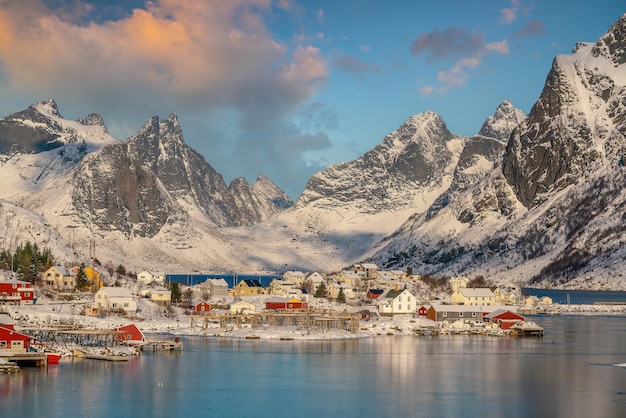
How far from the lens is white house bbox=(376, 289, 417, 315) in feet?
495

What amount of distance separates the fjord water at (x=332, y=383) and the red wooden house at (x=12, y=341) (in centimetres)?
412

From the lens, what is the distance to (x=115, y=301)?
421ft

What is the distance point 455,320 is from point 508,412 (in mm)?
76172

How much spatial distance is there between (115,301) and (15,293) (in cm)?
1340

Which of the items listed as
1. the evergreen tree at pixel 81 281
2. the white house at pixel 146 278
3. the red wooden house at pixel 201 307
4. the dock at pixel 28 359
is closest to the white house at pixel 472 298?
the red wooden house at pixel 201 307

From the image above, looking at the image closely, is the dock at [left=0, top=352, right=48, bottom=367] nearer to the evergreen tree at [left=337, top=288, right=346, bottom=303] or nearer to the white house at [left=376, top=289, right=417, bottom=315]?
the white house at [left=376, top=289, right=417, bottom=315]

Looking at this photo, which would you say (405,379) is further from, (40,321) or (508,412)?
(40,321)

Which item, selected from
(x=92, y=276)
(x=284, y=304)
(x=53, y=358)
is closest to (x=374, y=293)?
(x=284, y=304)

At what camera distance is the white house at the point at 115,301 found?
418 ft

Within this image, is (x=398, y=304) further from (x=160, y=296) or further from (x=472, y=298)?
(x=160, y=296)

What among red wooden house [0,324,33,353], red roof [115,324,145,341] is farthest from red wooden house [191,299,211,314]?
red wooden house [0,324,33,353]

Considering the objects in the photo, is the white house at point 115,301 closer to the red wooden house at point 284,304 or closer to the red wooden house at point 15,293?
the red wooden house at point 15,293

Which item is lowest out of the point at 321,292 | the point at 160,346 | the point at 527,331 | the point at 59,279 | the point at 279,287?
the point at 160,346

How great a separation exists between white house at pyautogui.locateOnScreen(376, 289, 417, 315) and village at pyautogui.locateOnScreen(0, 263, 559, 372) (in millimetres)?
160
